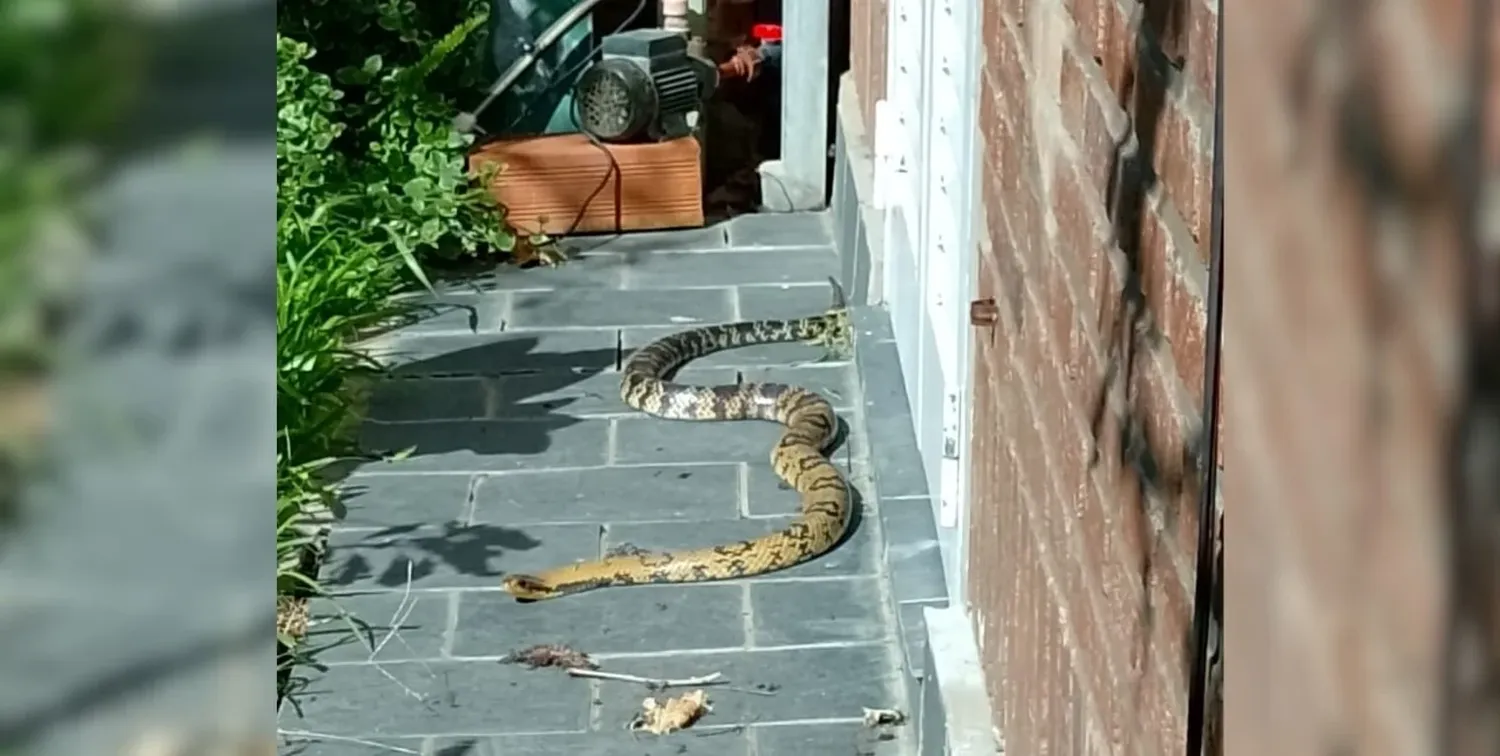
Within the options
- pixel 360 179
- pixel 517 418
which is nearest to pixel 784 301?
pixel 517 418

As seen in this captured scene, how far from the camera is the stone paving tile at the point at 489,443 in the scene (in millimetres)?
6832

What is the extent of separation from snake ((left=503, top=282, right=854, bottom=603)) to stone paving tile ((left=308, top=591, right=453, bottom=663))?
232 millimetres

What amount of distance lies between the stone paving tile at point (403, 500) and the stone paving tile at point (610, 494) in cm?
7

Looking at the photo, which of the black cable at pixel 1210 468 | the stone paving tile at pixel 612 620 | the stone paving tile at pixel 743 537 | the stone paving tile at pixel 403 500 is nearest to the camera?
the black cable at pixel 1210 468

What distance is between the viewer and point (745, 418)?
7277 millimetres

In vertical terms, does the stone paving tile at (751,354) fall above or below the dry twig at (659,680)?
above

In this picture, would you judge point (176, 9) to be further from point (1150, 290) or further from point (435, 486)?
point (435, 486)

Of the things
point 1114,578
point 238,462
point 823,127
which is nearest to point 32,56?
point 238,462

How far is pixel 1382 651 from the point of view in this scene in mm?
825

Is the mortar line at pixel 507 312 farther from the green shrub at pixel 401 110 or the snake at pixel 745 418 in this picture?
the snake at pixel 745 418

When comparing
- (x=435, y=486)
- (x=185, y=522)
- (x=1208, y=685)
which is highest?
(x=185, y=522)

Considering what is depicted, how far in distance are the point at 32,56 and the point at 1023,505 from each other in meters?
2.69

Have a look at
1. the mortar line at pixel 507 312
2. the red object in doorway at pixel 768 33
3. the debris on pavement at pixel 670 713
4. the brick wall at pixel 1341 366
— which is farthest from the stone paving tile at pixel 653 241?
the brick wall at pixel 1341 366

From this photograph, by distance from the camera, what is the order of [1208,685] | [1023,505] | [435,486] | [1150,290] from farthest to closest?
[435,486] → [1023,505] → [1150,290] → [1208,685]
